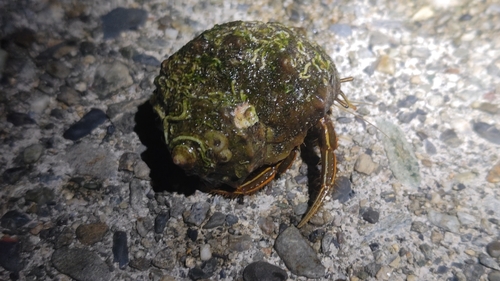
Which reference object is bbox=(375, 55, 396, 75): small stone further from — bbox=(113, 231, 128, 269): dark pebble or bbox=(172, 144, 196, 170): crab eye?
bbox=(113, 231, 128, 269): dark pebble

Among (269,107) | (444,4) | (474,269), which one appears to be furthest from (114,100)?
(444,4)

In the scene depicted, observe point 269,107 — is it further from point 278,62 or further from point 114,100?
point 114,100

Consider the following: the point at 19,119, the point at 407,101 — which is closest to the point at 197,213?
the point at 19,119

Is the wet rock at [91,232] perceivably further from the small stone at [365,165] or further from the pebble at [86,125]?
the small stone at [365,165]

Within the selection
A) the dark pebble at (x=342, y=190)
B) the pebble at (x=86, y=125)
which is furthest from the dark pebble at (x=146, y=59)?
the dark pebble at (x=342, y=190)

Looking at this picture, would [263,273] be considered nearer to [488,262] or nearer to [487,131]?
[488,262]

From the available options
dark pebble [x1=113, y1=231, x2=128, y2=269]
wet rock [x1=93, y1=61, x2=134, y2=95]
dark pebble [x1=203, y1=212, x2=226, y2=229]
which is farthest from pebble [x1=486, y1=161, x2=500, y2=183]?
wet rock [x1=93, y1=61, x2=134, y2=95]
